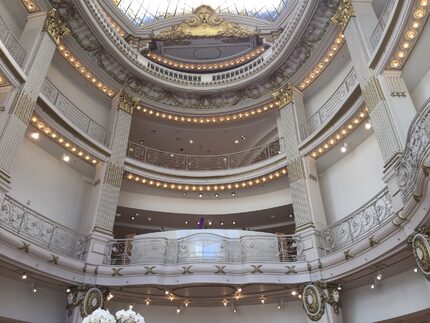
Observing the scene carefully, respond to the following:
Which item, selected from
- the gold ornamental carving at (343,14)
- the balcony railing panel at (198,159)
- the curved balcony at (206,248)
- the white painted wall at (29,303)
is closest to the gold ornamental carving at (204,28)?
the balcony railing panel at (198,159)

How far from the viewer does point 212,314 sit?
38.4ft

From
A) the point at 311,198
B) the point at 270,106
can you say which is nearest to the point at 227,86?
the point at 270,106

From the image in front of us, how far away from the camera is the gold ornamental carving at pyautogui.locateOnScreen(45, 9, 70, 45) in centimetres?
1161

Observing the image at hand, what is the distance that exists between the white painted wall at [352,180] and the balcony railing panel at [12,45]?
10616 millimetres

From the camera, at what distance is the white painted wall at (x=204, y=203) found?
540 inches

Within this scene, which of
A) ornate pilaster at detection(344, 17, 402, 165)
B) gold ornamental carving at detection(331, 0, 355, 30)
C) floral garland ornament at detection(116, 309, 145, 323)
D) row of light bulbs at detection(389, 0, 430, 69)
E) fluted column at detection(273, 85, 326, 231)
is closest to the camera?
floral garland ornament at detection(116, 309, 145, 323)

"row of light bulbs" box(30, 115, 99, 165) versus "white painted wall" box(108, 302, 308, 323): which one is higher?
"row of light bulbs" box(30, 115, 99, 165)

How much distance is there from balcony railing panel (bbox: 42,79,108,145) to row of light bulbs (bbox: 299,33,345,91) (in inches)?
321

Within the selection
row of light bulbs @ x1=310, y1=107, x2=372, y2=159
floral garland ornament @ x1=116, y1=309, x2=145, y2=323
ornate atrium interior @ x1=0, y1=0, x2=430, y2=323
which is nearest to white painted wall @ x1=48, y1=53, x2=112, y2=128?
ornate atrium interior @ x1=0, y1=0, x2=430, y2=323

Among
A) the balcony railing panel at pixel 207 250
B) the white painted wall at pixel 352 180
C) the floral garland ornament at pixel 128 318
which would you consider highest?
the white painted wall at pixel 352 180

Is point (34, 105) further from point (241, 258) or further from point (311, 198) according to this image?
point (311, 198)

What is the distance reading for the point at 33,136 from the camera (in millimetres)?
11242

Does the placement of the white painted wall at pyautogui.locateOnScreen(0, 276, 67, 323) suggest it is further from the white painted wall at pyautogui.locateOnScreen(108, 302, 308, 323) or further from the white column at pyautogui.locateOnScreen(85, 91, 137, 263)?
the white painted wall at pyautogui.locateOnScreen(108, 302, 308, 323)

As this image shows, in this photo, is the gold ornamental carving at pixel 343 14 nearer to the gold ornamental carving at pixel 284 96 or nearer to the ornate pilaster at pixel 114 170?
the gold ornamental carving at pixel 284 96
